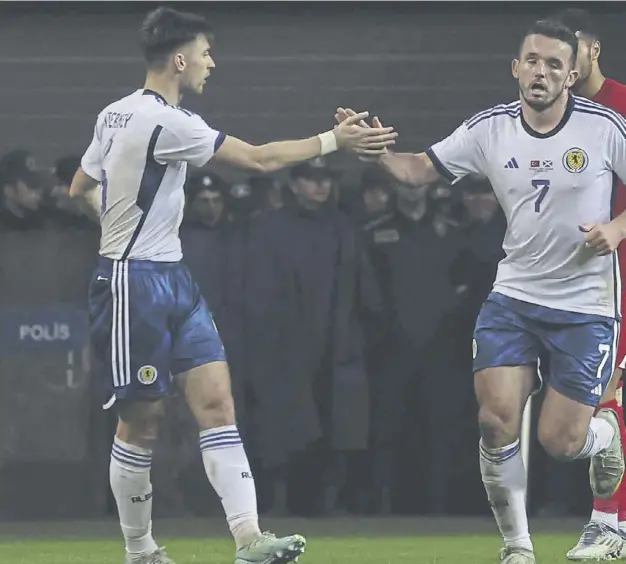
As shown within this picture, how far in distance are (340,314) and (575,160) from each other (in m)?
4.11

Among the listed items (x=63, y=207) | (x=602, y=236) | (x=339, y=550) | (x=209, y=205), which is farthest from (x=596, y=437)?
(x=63, y=207)

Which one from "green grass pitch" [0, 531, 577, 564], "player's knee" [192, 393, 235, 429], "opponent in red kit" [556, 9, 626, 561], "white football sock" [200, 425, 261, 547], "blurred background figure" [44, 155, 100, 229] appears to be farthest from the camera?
"blurred background figure" [44, 155, 100, 229]

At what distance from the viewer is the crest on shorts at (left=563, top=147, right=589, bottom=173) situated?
25.6 feet

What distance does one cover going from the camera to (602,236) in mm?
7625

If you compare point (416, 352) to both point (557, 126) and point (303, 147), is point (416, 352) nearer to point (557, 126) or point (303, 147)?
point (557, 126)

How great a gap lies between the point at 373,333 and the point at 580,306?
3.94 meters

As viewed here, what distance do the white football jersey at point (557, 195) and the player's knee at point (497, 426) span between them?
20.3 inches

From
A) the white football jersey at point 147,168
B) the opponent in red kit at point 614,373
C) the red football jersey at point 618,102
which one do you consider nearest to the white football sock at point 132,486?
the white football jersey at point 147,168

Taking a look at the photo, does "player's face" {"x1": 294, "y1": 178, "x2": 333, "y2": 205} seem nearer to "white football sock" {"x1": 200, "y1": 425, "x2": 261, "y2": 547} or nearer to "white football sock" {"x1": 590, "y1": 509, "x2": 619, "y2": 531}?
"white football sock" {"x1": 590, "y1": 509, "x2": 619, "y2": 531}

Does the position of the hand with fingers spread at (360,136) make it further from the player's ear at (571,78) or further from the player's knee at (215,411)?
the player's knee at (215,411)

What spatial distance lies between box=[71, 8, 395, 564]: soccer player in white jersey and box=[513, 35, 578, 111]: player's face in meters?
0.72

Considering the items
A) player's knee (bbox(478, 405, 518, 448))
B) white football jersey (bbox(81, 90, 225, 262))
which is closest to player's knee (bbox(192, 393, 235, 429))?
white football jersey (bbox(81, 90, 225, 262))

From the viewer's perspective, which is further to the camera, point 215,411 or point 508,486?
point 508,486

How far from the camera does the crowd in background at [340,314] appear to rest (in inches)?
461
